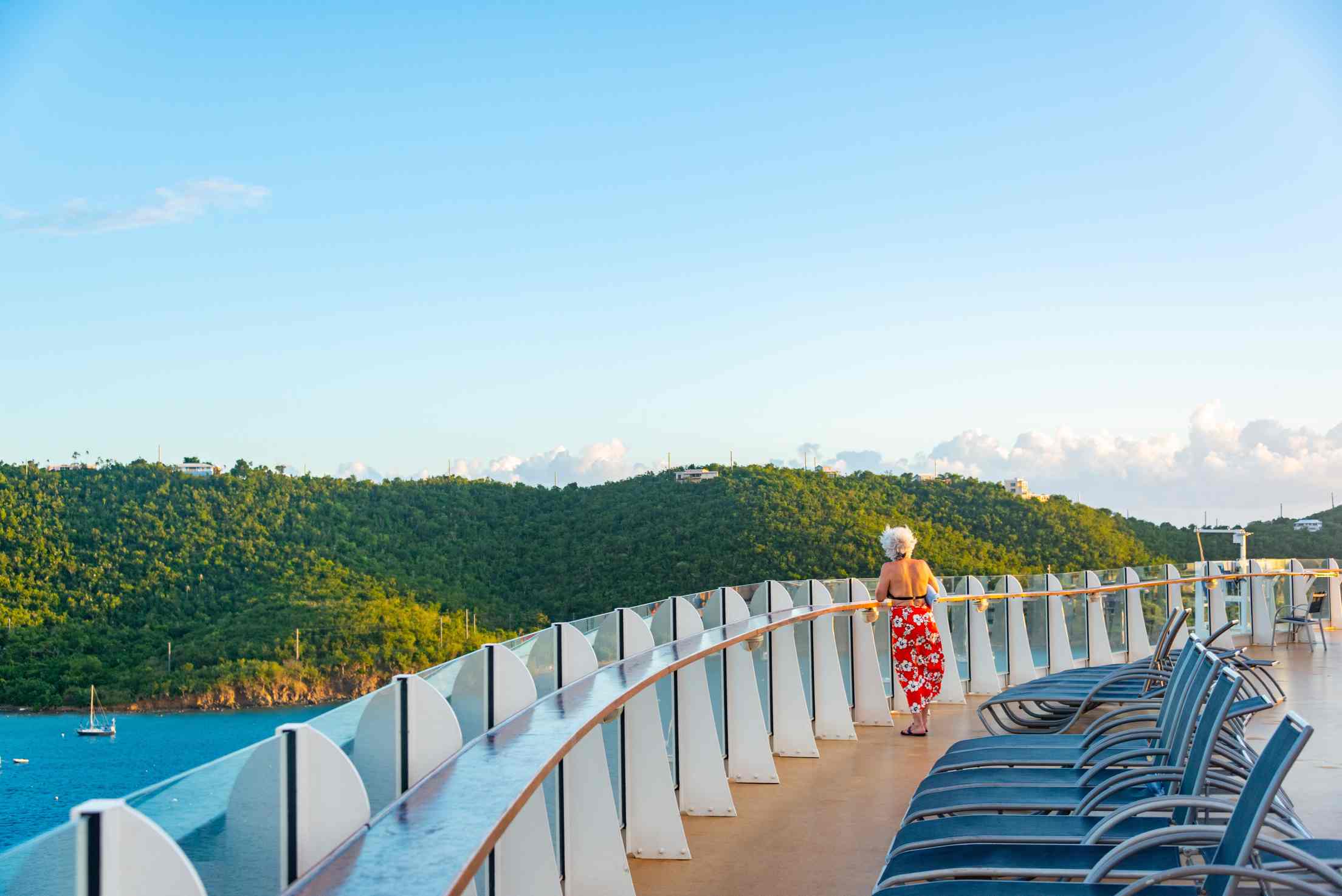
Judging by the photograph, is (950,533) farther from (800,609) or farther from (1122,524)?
(800,609)

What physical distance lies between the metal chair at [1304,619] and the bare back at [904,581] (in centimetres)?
869

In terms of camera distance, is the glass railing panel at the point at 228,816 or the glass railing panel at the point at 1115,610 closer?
the glass railing panel at the point at 228,816

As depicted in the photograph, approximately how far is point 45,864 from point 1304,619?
1663 cm

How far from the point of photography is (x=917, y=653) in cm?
876

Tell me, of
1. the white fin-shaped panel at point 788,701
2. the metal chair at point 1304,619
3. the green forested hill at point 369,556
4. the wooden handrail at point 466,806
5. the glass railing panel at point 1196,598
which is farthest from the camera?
the green forested hill at point 369,556

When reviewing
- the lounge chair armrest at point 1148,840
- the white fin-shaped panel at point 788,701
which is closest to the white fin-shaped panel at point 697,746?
the white fin-shaped panel at point 788,701

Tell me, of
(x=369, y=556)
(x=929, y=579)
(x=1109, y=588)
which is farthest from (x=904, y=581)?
(x=369, y=556)

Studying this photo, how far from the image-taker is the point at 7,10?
42.0 m

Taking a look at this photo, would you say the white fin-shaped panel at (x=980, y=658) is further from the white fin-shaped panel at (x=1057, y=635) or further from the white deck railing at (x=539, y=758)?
the white fin-shaped panel at (x=1057, y=635)

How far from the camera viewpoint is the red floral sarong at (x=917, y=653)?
872 centimetres

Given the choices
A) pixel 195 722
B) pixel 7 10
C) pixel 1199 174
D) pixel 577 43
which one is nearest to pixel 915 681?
pixel 1199 174

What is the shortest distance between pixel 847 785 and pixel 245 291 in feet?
284

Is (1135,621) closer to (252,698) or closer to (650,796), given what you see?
(650,796)

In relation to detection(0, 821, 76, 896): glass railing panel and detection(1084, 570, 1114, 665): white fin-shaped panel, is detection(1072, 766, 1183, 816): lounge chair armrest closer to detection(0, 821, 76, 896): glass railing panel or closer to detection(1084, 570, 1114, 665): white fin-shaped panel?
detection(0, 821, 76, 896): glass railing panel
